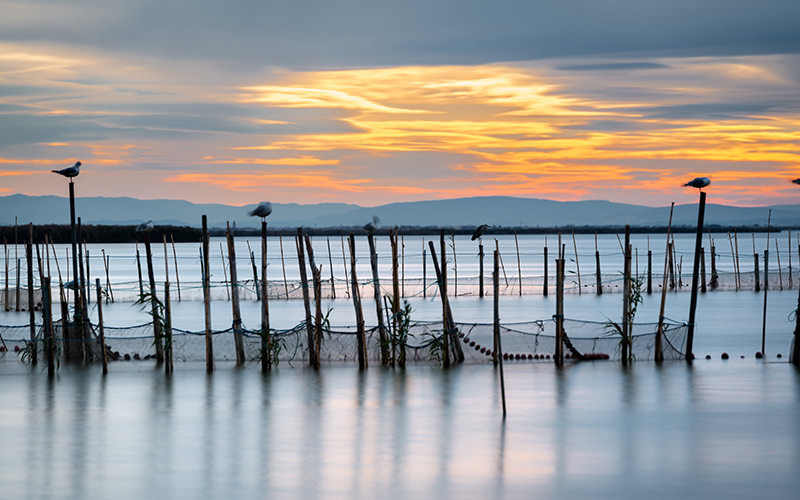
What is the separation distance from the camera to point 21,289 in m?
25.1

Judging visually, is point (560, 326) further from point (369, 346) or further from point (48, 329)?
point (48, 329)

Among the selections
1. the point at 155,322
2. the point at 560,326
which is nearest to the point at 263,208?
the point at 155,322

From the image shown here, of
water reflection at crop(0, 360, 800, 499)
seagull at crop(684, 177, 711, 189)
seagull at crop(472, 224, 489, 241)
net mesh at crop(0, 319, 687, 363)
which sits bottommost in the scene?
water reflection at crop(0, 360, 800, 499)

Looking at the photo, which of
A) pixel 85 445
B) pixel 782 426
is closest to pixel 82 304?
pixel 85 445

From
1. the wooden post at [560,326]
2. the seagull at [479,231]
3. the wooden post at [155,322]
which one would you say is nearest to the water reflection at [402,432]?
the wooden post at [560,326]

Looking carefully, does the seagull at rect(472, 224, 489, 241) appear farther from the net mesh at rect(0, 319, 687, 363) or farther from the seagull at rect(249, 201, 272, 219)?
the seagull at rect(249, 201, 272, 219)

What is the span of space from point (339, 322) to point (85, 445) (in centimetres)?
1221

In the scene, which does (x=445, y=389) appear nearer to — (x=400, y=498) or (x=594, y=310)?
(x=400, y=498)

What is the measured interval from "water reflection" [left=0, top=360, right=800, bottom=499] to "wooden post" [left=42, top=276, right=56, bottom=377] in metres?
0.24

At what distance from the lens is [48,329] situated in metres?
12.8

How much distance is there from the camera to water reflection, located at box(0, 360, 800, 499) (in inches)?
284

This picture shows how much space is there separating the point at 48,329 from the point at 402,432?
5.86 m

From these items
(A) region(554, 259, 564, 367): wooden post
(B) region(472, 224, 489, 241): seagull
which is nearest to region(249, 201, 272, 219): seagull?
(B) region(472, 224, 489, 241): seagull

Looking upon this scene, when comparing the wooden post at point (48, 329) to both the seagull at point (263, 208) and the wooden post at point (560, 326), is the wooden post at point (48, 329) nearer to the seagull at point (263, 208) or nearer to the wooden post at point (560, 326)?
the seagull at point (263, 208)
